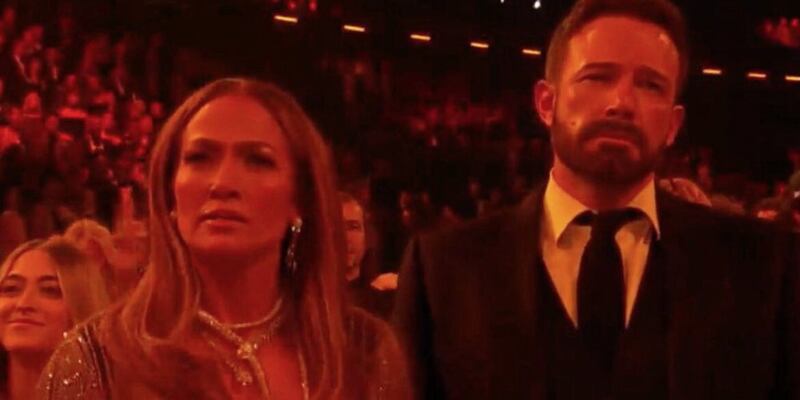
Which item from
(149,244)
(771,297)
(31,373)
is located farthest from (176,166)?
(31,373)

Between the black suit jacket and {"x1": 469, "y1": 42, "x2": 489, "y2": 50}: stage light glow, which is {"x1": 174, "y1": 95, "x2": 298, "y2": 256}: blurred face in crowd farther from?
{"x1": 469, "y1": 42, "x2": 489, "y2": 50}: stage light glow

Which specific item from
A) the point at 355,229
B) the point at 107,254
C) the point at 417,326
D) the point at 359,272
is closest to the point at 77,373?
the point at 417,326

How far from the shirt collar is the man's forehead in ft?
0.48

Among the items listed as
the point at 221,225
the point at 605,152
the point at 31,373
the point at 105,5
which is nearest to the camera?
the point at 221,225

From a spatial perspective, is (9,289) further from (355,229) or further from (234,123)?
(234,123)

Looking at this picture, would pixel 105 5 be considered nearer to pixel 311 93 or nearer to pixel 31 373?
pixel 311 93

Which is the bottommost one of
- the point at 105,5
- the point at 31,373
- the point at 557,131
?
the point at 31,373

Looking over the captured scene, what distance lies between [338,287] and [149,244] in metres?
0.24

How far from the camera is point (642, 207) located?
1.63 meters

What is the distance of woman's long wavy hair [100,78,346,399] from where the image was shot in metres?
1.39

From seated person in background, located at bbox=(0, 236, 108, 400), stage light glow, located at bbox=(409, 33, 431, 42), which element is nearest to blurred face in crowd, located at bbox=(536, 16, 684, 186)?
seated person in background, located at bbox=(0, 236, 108, 400)

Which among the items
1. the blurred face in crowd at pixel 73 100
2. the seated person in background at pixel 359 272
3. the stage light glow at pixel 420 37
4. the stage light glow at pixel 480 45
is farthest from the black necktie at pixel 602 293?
the stage light glow at pixel 480 45

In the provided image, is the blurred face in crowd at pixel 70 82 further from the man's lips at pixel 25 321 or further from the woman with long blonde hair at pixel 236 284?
the woman with long blonde hair at pixel 236 284

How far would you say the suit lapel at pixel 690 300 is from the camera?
62.1 inches
